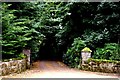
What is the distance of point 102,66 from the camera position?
13.5m

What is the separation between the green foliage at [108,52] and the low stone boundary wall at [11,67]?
5071mm

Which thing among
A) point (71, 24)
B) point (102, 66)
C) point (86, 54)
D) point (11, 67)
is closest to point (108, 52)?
point (102, 66)

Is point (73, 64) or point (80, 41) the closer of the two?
point (80, 41)

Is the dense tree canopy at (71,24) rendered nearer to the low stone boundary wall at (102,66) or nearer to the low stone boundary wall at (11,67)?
the low stone boundary wall at (11,67)

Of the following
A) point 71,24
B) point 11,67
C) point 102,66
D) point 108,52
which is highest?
point 71,24

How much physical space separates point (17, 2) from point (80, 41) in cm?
539

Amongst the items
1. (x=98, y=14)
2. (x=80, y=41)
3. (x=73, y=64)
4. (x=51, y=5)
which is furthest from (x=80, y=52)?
(x=51, y=5)

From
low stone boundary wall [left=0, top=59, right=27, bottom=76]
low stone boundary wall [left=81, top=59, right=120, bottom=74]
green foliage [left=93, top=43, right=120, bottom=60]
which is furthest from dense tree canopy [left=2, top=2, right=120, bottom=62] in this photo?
low stone boundary wall [left=81, top=59, right=120, bottom=74]

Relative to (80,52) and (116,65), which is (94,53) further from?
(116,65)

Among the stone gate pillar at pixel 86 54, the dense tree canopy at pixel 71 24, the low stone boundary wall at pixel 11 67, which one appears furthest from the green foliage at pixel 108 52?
the low stone boundary wall at pixel 11 67

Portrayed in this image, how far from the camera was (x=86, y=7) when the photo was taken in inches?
675

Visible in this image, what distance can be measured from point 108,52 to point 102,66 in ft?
3.89

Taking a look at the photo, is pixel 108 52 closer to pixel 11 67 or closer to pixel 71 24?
pixel 71 24

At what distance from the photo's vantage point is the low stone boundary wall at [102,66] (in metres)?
12.9
